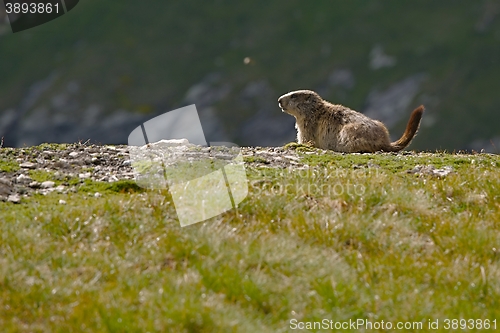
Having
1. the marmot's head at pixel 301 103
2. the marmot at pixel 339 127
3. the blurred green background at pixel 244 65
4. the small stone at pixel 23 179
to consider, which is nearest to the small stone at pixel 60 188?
the small stone at pixel 23 179

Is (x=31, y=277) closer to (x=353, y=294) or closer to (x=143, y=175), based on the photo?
(x=353, y=294)

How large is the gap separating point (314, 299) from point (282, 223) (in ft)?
5.34

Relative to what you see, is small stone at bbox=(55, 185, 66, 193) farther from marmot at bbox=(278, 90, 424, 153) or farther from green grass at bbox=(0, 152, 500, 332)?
marmot at bbox=(278, 90, 424, 153)

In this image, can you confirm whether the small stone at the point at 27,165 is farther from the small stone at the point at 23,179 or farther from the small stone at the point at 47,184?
the small stone at the point at 47,184

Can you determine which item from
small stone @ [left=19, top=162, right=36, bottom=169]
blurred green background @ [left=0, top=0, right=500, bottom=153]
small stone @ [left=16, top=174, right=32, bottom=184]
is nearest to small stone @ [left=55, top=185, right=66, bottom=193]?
small stone @ [left=16, top=174, right=32, bottom=184]

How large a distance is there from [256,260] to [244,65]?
102 metres

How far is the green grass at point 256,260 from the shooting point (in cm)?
567

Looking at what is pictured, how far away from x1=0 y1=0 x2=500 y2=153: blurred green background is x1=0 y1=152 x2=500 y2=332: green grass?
7773cm

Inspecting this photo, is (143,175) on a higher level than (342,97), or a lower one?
lower

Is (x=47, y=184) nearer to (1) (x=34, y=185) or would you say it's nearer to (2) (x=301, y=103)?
(1) (x=34, y=185)

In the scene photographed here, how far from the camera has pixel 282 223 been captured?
7.51m

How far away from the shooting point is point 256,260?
6.42 metres

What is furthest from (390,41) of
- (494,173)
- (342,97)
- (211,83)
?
(494,173)

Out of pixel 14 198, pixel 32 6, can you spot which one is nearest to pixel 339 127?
pixel 14 198
